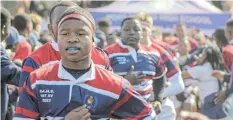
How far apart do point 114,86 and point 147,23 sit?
16.7 feet

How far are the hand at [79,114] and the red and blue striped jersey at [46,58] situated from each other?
1.49 metres

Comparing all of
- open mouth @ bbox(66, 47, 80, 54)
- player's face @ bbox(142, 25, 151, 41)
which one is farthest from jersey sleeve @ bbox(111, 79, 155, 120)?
player's face @ bbox(142, 25, 151, 41)

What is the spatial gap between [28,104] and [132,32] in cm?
380

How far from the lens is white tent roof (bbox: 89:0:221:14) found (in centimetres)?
1800

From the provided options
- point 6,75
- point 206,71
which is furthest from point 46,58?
point 206,71

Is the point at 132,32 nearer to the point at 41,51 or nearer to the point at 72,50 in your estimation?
the point at 41,51

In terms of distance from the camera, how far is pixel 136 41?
8.66 m

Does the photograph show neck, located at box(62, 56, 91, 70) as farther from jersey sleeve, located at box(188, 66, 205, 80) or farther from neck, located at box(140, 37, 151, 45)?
jersey sleeve, located at box(188, 66, 205, 80)

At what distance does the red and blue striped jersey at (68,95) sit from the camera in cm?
492

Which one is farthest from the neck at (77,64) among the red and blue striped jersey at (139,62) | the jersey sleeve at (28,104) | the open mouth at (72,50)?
the red and blue striped jersey at (139,62)

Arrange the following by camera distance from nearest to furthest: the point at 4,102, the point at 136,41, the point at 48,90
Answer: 1. the point at 48,90
2. the point at 4,102
3. the point at 136,41

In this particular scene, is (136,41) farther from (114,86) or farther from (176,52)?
(176,52)

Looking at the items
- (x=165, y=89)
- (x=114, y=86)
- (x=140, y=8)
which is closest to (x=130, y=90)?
(x=114, y=86)

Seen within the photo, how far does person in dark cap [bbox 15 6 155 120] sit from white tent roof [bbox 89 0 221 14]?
1287 cm
